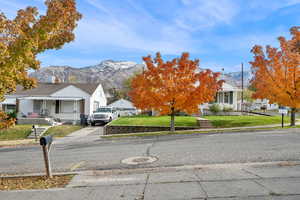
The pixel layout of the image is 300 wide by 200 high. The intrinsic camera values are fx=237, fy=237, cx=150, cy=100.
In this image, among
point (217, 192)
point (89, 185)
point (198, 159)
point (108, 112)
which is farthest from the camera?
point (108, 112)

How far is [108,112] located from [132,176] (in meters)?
21.4

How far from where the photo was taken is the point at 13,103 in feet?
100

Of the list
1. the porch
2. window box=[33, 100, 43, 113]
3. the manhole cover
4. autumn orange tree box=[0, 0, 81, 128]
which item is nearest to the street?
the manhole cover

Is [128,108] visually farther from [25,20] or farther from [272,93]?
[25,20]

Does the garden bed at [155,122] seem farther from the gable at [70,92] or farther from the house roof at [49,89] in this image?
the house roof at [49,89]

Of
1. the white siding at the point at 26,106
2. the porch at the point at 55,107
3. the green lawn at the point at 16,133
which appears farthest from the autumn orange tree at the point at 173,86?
the white siding at the point at 26,106

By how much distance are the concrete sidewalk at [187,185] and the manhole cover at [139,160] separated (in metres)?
1.37

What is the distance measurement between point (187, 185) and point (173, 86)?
11.5m

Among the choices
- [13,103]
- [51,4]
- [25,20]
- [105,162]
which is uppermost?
[51,4]

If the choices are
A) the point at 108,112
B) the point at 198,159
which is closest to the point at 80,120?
the point at 108,112

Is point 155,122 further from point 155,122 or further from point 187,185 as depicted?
point 187,185

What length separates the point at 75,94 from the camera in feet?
99.9

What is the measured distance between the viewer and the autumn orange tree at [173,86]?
16.4 metres

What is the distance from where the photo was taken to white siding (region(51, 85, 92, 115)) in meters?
30.0
